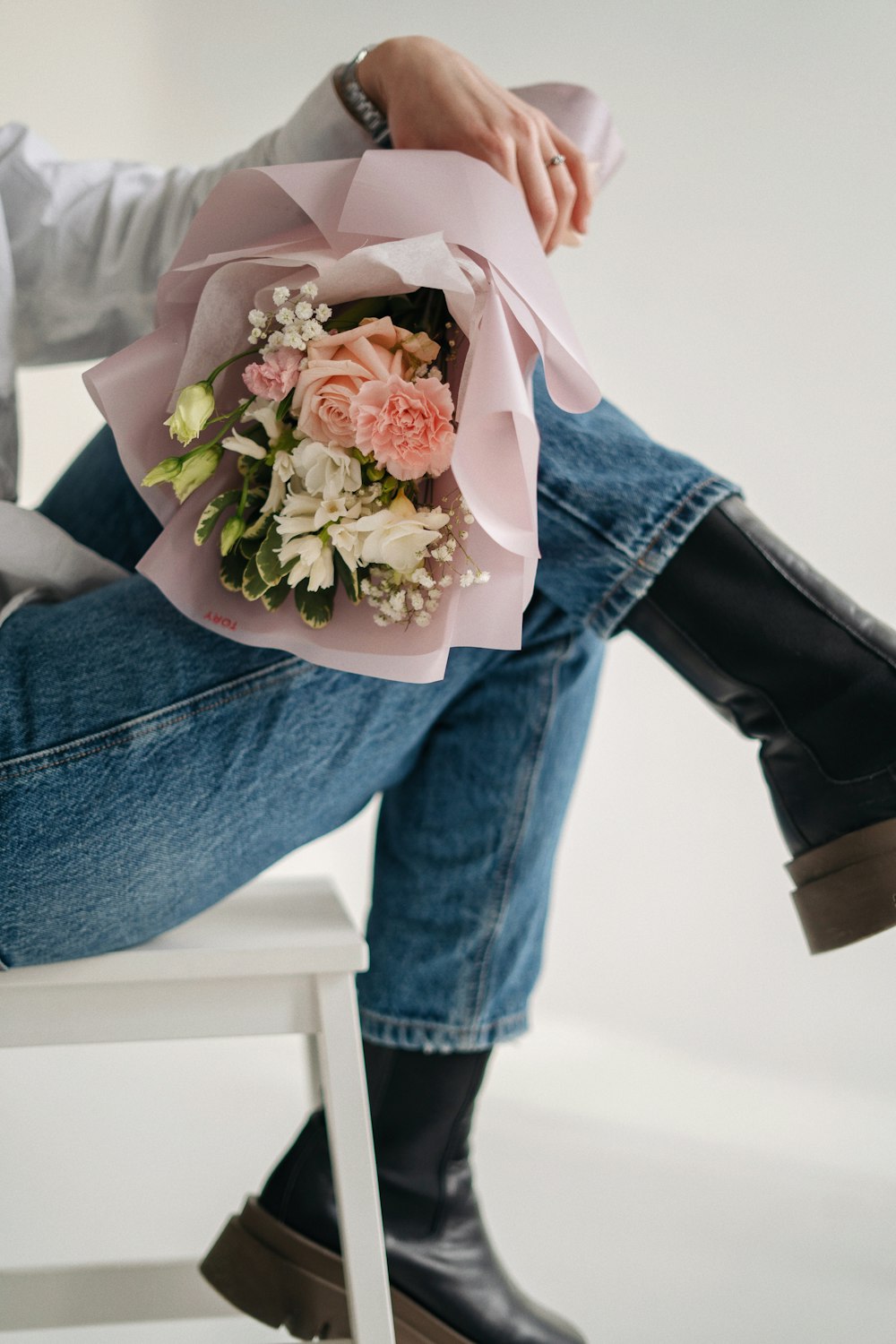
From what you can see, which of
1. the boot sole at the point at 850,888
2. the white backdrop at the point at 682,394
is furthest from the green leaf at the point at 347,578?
the white backdrop at the point at 682,394

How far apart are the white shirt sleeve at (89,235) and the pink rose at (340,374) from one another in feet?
0.96

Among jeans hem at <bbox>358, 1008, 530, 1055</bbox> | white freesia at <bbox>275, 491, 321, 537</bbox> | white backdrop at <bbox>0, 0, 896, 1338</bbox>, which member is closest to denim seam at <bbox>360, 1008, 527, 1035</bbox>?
jeans hem at <bbox>358, 1008, 530, 1055</bbox>

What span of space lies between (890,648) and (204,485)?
1.21 feet

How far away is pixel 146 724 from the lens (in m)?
0.55

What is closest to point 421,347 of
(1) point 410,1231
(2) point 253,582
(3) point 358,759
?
(2) point 253,582

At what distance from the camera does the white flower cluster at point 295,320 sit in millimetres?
479

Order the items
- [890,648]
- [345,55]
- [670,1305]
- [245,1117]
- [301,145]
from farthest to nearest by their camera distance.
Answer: [345,55], [245,1117], [670,1305], [301,145], [890,648]

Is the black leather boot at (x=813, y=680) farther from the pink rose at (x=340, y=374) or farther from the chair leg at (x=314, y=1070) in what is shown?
the chair leg at (x=314, y=1070)

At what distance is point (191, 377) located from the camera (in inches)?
20.4

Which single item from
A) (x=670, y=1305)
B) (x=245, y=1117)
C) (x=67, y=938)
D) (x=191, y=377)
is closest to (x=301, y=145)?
(x=191, y=377)

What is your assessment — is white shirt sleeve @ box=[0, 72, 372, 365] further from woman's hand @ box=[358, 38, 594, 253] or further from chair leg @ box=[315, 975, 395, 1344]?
chair leg @ box=[315, 975, 395, 1344]

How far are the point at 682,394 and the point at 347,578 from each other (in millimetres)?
1129

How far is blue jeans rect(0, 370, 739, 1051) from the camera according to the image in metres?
0.54

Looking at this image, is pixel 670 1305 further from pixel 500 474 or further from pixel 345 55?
pixel 345 55
